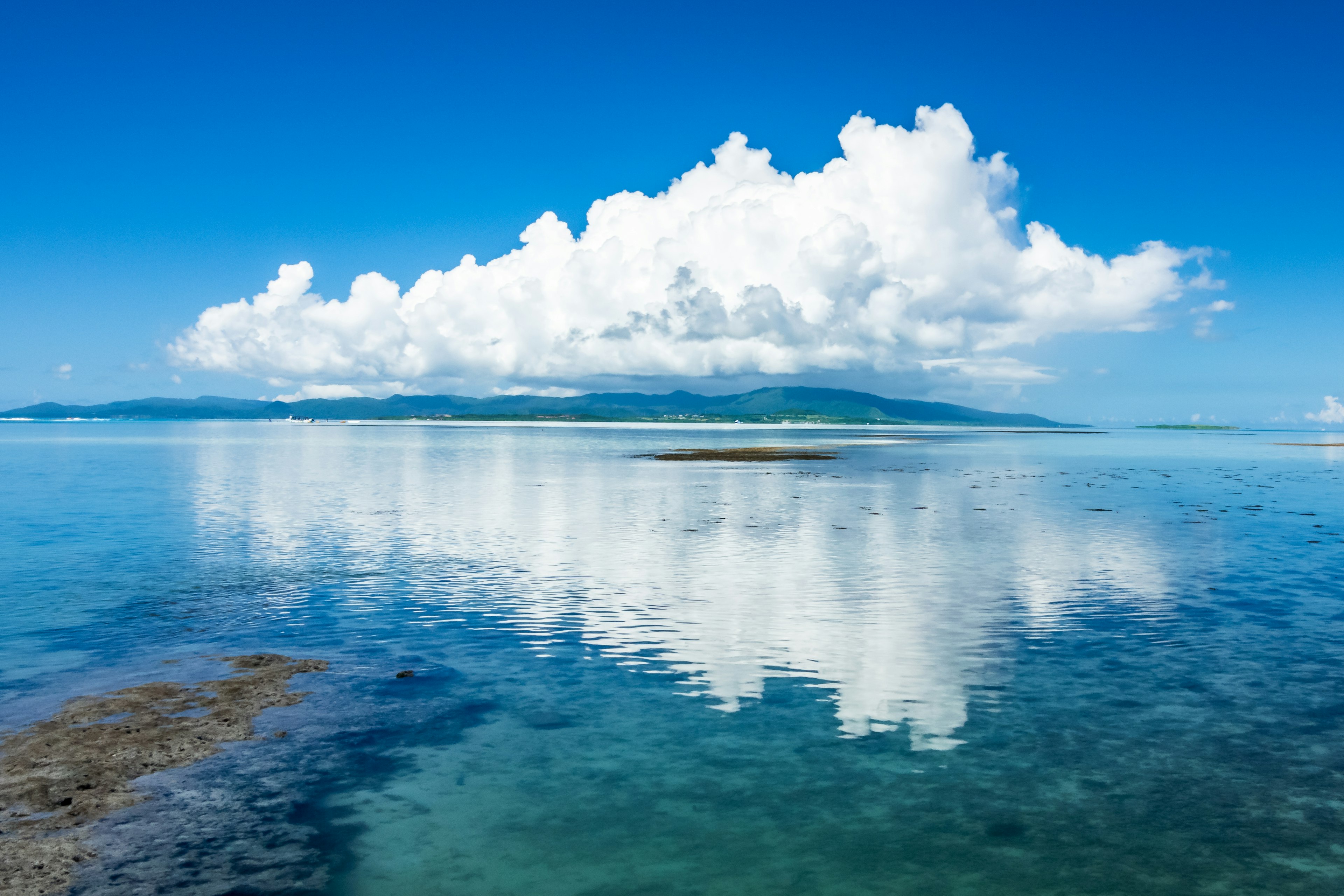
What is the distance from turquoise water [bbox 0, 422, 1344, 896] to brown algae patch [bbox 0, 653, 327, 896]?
20.6 inches

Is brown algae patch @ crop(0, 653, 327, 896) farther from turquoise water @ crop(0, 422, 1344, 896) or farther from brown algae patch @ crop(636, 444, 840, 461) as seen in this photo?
brown algae patch @ crop(636, 444, 840, 461)

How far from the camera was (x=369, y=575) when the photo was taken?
32469 mm

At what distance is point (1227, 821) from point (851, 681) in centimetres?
789

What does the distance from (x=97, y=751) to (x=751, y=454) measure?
121797mm

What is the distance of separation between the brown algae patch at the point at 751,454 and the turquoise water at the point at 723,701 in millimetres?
74361

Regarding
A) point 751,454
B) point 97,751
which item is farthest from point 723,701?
point 751,454

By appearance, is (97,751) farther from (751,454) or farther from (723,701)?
(751,454)

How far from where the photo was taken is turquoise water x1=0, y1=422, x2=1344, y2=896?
1145 centimetres

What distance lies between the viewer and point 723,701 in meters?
17.9

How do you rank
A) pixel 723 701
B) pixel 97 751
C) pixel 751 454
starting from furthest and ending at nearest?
pixel 751 454, pixel 723 701, pixel 97 751

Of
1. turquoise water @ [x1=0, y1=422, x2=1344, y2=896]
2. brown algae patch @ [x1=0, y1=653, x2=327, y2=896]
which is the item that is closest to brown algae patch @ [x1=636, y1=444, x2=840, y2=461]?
turquoise water @ [x1=0, y1=422, x2=1344, y2=896]

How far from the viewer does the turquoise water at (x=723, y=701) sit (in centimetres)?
1145

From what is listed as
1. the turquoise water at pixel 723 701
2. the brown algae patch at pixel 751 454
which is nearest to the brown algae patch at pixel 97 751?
the turquoise water at pixel 723 701

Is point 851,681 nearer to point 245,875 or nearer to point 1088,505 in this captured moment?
point 245,875
